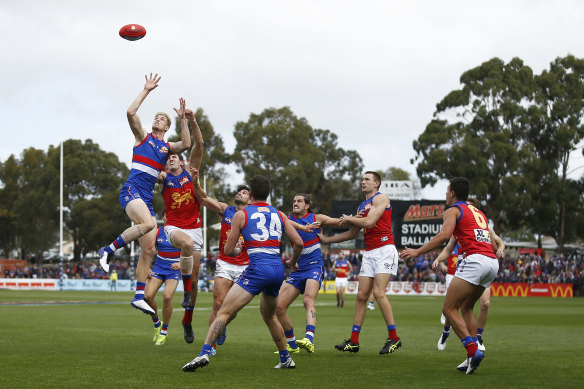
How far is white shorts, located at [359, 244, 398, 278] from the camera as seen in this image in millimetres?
13156

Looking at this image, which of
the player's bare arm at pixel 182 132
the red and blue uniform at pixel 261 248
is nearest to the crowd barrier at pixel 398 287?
the player's bare arm at pixel 182 132

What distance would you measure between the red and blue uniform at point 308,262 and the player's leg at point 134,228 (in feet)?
8.77

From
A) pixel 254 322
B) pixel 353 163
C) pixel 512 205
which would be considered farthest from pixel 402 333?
pixel 353 163

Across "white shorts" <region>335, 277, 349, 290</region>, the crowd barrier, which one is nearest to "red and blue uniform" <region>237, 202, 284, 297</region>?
"white shorts" <region>335, 277, 349, 290</region>

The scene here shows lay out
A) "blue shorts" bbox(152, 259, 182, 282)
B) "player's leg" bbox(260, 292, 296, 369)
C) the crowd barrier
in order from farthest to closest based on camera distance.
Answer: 1. the crowd barrier
2. "blue shorts" bbox(152, 259, 182, 282)
3. "player's leg" bbox(260, 292, 296, 369)

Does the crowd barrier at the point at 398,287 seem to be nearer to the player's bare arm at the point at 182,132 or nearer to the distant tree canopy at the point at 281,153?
the distant tree canopy at the point at 281,153

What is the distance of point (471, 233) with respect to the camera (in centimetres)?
1052

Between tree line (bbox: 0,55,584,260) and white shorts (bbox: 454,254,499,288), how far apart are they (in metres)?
51.2

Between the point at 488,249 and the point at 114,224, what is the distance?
71.1m

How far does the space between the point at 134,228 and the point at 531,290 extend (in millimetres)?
42302

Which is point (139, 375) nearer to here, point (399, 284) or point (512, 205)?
point (399, 284)

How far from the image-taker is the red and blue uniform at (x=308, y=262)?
13.3 meters

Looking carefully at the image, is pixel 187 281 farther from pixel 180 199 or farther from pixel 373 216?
pixel 373 216

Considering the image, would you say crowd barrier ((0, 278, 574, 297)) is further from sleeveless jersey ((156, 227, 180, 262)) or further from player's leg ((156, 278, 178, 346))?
player's leg ((156, 278, 178, 346))
